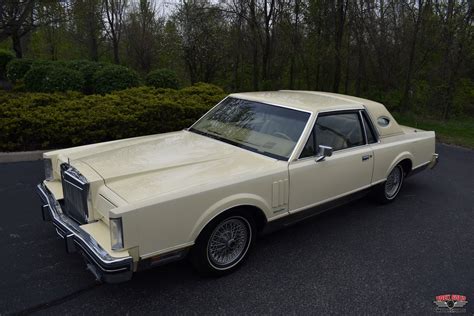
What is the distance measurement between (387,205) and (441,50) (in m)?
8.90

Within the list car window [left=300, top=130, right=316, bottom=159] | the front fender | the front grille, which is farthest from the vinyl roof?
the front grille

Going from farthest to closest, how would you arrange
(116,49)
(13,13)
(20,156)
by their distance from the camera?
(116,49), (13,13), (20,156)

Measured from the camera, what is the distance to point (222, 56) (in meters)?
15.3

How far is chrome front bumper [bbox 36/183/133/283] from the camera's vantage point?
2.52 meters

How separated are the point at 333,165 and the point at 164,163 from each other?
174 centimetres

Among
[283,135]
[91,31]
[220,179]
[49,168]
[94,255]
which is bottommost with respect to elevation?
[94,255]

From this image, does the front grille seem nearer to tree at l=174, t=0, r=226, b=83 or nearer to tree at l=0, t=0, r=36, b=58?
tree at l=0, t=0, r=36, b=58

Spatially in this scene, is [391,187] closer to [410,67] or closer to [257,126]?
[257,126]

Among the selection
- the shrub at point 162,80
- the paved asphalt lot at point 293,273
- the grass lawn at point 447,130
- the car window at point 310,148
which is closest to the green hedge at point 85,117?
the paved asphalt lot at point 293,273

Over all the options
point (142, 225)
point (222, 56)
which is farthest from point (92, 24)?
point (142, 225)

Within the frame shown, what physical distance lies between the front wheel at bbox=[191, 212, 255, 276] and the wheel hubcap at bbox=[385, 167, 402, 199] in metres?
2.42

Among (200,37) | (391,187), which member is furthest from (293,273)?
(200,37)

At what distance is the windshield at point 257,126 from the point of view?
3740 mm

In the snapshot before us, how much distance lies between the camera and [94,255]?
259cm
